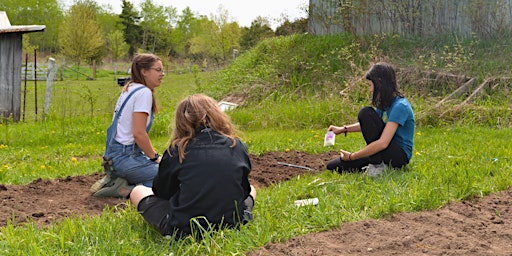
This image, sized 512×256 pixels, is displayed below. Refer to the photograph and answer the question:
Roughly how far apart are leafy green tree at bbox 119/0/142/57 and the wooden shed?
42353mm

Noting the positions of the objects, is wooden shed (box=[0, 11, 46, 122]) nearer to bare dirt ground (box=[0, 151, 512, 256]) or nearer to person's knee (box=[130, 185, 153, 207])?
bare dirt ground (box=[0, 151, 512, 256])

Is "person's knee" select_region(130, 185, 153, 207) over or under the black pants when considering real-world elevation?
under

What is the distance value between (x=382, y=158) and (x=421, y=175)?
46 cm

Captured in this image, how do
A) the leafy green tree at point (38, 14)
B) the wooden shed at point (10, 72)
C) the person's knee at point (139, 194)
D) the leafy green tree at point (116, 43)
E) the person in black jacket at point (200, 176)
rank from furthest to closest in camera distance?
the leafy green tree at point (38, 14) < the leafy green tree at point (116, 43) < the wooden shed at point (10, 72) < the person's knee at point (139, 194) < the person in black jacket at point (200, 176)

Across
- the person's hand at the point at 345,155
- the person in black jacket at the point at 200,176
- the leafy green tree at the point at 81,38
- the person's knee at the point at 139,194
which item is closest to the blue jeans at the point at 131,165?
the person's knee at the point at 139,194

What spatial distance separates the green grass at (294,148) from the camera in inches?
157

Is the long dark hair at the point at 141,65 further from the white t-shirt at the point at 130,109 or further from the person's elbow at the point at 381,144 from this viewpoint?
the person's elbow at the point at 381,144

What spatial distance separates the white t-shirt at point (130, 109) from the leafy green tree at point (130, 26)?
51294mm

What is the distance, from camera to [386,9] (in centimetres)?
1714

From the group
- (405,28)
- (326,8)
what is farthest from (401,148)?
(326,8)

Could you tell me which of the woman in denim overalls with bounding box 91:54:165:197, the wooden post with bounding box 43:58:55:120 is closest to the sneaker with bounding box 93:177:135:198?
the woman in denim overalls with bounding box 91:54:165:197

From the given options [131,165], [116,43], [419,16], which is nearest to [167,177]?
[131,165]

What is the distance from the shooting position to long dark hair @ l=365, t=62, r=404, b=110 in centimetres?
583

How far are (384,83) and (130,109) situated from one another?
8.21 ft
